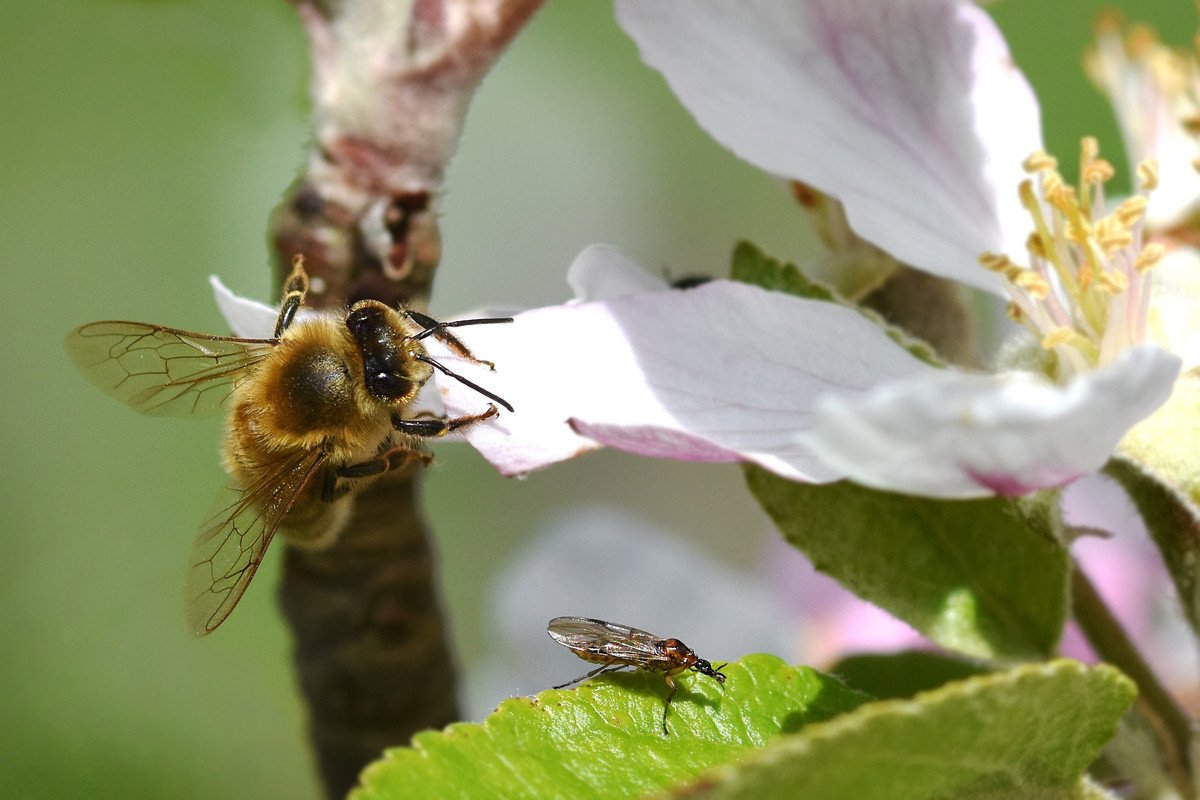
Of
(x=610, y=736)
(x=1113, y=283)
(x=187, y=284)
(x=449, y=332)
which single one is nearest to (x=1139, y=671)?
(x=1113, y=283)

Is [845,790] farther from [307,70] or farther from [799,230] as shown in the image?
[799,230]

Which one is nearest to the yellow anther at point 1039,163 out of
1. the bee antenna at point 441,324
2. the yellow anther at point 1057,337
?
the yellow anther at point 1057,337

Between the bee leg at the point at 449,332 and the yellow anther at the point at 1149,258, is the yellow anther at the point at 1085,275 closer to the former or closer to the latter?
the yellow anther at the point at 1149,258

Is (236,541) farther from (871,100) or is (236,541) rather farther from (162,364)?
(871,100)

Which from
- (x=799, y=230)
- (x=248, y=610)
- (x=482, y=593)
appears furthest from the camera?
(x=799, y=230)

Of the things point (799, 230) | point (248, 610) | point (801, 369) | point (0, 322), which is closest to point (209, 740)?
point (248, 610)

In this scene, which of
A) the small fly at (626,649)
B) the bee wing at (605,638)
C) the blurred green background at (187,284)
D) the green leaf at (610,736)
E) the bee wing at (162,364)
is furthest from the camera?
the blurred green background at (187,284)
